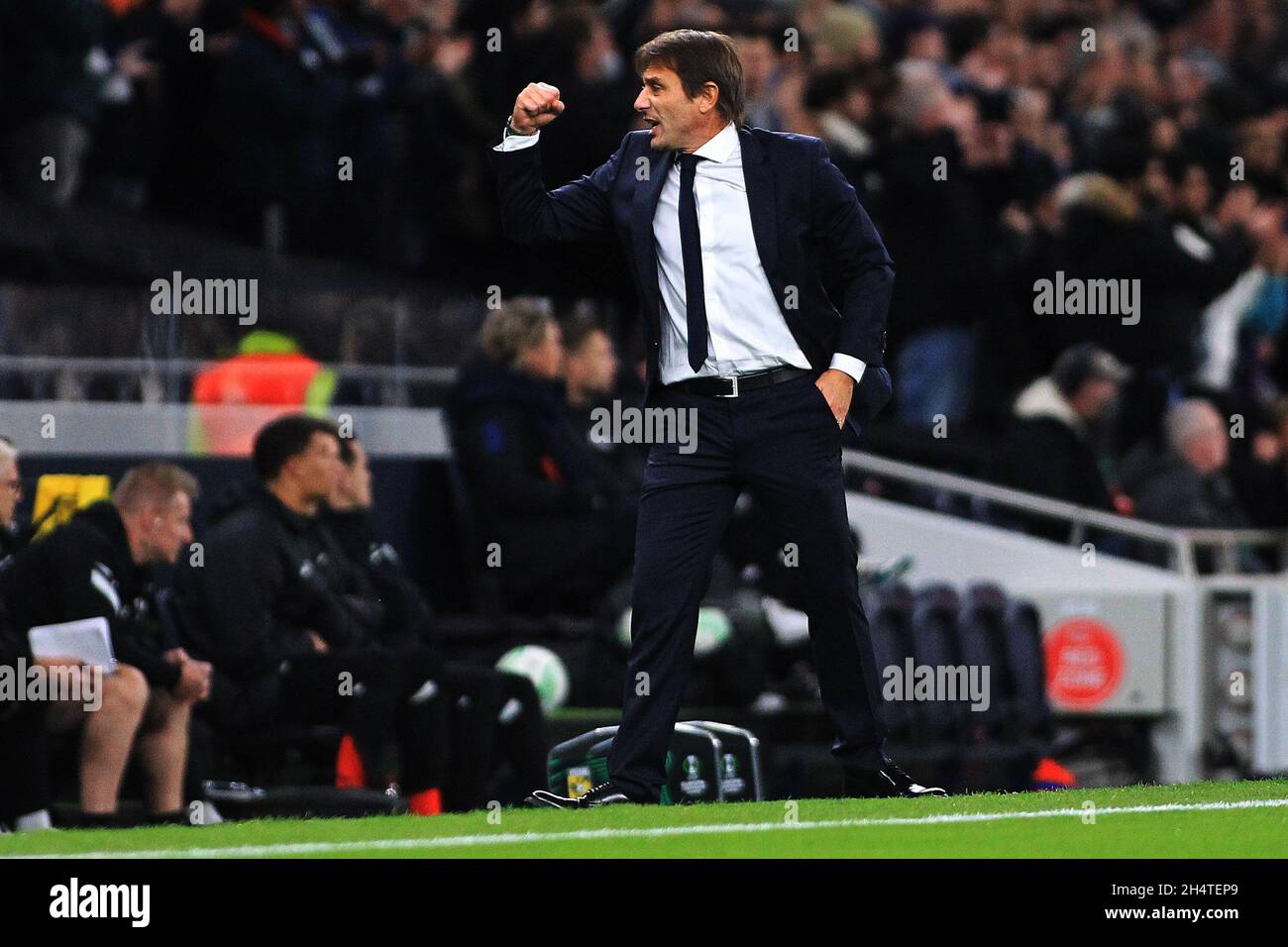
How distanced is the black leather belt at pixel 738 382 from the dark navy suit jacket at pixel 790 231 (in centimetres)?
8

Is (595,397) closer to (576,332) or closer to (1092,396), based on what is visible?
(576,332)

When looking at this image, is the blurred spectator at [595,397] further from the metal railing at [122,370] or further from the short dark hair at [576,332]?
the metal railing at [122,370]

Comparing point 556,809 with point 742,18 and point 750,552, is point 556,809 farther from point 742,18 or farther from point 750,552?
point 742,18

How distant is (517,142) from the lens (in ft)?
21.3

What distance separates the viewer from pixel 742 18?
15.4 meters

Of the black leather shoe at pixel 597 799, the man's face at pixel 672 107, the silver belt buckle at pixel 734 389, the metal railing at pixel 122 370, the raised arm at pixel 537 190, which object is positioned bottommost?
the black leather shoe at pixel 597 799

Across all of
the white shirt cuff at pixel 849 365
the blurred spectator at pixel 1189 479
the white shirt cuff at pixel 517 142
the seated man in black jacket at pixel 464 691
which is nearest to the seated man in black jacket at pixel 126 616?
the seated man in black jacket at pixel 464 691

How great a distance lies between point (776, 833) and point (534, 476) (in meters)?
5.15

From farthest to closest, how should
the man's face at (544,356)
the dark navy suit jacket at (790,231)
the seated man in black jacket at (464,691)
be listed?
the man's face at (544,356) → the seated man in black jacket at (464,691) → the dark navy suit jacket at (790,231)

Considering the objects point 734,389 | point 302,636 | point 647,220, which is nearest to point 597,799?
point 734,389

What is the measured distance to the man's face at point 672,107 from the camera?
641 centimetres

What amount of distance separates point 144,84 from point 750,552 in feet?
11.2

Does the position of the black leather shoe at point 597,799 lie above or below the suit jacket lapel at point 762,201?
below
